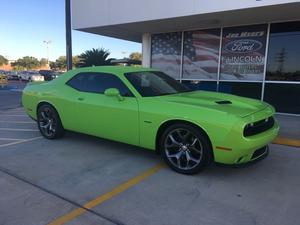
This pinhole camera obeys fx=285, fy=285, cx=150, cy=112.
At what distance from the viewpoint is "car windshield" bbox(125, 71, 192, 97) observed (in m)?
4.62

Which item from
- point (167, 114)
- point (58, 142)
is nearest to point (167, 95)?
point (167, 114)

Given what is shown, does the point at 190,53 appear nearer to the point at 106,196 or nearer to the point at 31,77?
the point at 106,196

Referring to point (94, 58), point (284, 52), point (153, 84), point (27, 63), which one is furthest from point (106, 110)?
Answer: point (27, 63)

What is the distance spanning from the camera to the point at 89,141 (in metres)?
5.74

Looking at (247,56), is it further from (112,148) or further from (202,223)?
(202,223)

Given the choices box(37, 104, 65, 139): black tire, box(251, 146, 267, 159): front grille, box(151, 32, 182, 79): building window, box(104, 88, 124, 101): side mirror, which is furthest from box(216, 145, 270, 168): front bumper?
box(151, 32, 182, 79): building window

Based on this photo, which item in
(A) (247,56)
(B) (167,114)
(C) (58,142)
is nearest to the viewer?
(B) (167,114)

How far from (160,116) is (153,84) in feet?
3.15

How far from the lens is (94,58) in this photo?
15.0 meters

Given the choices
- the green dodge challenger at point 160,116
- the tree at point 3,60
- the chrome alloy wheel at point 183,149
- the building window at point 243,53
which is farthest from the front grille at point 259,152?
the tree at point 3,60

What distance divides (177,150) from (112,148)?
159cm

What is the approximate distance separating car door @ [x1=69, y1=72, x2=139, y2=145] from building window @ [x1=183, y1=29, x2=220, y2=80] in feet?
18.4

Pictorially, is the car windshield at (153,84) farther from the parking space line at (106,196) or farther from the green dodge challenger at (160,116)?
the parking space line at (106,196)

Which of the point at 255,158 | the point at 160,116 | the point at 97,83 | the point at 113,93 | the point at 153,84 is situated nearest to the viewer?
the point at 255,158
